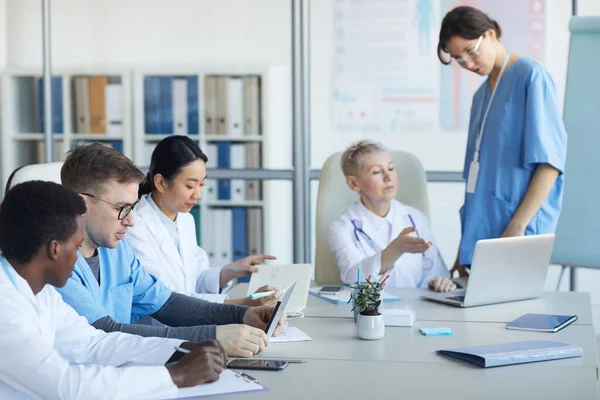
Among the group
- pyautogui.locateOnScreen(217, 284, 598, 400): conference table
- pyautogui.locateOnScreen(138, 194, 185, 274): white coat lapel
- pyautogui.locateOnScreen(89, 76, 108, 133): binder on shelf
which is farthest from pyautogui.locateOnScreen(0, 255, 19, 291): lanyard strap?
pyautogui.locateOnScreen(89, 76, 108, 133): binder on shelf

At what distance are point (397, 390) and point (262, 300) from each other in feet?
2.50

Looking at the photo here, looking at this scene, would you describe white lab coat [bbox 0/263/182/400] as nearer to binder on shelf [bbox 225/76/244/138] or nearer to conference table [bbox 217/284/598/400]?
conference table [bbox 217/284/598/400]

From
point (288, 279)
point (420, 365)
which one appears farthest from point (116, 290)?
point (420, 365)

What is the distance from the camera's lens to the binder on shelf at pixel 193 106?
5.00 m

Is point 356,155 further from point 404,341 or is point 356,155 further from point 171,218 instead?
point 404,341

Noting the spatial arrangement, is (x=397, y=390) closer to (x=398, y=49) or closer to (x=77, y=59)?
(x=398, y=49)

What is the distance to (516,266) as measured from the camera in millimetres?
2459

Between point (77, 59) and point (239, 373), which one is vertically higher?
point (77, 59)

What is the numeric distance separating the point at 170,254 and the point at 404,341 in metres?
0.93

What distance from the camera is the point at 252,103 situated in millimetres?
4941

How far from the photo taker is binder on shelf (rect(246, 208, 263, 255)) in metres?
4.98

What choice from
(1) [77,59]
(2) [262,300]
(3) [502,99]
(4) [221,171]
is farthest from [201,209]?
(2) [262,300]

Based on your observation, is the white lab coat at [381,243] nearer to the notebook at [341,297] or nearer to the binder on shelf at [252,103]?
the notebook at [341,297]

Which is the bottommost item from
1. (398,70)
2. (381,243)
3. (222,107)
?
(381,243)
